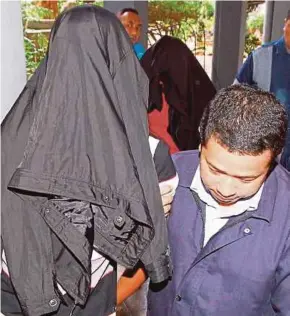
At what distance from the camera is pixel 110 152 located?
3.20 ft

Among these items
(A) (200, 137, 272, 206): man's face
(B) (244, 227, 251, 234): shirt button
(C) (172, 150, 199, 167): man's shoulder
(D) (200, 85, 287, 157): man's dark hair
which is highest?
(D) (200, 85, 287, 157): man's dark hair

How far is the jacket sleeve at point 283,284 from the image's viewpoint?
114 cm

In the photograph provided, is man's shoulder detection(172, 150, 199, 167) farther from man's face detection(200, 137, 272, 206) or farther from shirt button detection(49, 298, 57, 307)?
shirt button detection(49, 298, 57, 307)

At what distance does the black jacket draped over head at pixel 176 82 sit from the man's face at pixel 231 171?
1.23m

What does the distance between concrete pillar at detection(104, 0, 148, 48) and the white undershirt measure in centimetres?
310

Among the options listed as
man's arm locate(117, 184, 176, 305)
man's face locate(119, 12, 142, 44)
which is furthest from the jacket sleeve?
man's face locate(119, 12, 142, 44)

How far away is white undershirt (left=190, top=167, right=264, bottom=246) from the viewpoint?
1.18 metres

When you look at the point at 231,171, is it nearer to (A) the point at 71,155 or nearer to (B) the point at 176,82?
(A) the point at 71,155

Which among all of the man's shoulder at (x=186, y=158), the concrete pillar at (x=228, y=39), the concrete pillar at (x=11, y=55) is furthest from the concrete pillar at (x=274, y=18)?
the man's shoulder at (x=186, y=158)

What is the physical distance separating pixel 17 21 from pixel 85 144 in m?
0.80

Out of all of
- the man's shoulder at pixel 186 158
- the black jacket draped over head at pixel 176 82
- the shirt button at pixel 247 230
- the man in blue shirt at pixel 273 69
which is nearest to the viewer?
the shirt button at pixel 247 230

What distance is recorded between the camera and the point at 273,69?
2.97 meters

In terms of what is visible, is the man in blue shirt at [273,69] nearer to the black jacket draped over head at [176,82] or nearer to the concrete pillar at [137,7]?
the black jacket draped over head at [176,82]

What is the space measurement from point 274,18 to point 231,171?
4.21 m
